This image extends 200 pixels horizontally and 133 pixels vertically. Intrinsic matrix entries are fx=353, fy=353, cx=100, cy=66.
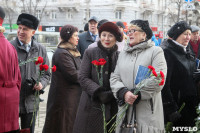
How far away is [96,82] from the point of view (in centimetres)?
452

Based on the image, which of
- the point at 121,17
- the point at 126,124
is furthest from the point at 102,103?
the point at 121,17

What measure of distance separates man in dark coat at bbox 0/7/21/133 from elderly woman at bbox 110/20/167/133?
44.6 inches

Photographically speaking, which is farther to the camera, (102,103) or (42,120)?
(42,120)

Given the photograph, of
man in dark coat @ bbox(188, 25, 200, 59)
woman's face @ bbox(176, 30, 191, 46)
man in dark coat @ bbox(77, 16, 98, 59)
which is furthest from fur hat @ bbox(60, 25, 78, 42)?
man in dark coat @ bbox(188, 25, 200, 59)

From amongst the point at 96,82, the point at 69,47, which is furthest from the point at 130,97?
the point at 69,47

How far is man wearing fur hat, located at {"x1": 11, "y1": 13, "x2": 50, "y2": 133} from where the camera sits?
16.3 ft

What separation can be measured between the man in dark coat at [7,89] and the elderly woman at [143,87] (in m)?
1.13

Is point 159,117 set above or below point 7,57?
below

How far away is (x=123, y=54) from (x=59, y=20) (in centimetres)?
4637

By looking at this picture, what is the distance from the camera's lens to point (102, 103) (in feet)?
14.3

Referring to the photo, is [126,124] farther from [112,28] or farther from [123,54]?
[112,28]

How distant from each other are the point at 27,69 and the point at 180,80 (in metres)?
2.15

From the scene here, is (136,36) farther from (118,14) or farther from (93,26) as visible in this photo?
(118,14)

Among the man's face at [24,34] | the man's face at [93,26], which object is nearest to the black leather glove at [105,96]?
the man's face at [24,34]
